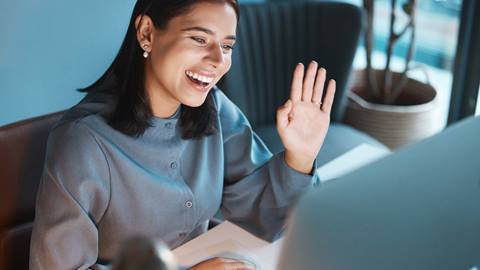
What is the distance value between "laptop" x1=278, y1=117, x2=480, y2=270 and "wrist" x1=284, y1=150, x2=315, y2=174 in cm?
67

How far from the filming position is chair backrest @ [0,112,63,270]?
4.85ft

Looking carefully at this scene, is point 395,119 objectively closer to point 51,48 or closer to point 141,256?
point 51,48

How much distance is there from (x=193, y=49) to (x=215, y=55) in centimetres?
5

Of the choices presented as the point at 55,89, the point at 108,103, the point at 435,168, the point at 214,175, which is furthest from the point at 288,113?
the point at 55,89

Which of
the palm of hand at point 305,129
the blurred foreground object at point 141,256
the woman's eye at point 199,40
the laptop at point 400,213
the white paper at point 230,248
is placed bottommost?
the white paper at point 230,248

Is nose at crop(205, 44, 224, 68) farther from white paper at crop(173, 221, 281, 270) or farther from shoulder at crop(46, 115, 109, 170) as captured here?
white paper at crop(173, 221, 281, 270)

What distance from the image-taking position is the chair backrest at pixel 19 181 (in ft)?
4.85

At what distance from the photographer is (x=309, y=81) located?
1501 millimetres

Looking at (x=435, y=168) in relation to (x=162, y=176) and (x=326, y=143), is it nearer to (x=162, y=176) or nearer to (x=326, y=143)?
(x=162, y=176)

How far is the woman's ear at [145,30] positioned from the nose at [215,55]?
0.13m

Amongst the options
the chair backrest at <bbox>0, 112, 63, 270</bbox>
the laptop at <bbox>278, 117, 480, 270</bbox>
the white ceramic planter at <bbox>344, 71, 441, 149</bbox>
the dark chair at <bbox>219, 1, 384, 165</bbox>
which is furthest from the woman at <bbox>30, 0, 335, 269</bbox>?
the white ceramic planter at <bbox>344, 71, 441, 149</bbox>

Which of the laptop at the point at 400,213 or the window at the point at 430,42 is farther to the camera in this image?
the window at the point at 430,42

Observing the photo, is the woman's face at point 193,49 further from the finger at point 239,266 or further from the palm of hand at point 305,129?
the finger at point 239,266

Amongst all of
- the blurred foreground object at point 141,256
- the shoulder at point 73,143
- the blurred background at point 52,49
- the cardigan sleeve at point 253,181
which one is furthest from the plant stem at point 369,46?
the blurred foreground object at point 141,256
